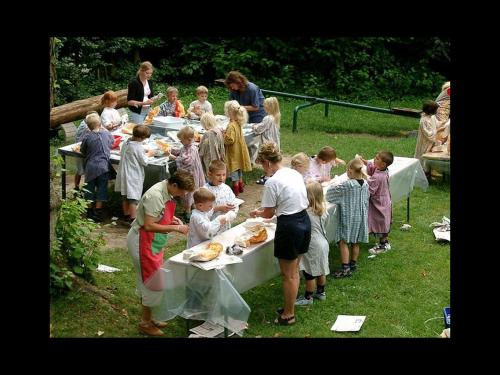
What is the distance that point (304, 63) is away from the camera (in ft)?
68.5

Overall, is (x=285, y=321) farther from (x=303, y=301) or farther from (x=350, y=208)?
(x=350, y=208)

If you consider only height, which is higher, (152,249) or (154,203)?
(154,203)

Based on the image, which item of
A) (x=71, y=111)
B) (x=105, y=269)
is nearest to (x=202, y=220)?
(x=105, y=269)

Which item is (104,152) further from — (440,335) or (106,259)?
(440,335)

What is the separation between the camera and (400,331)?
7.74 metres

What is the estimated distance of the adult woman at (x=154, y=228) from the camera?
7066mm

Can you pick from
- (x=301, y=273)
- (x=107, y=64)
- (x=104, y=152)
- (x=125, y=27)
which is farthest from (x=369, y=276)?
(x=107, y=64)

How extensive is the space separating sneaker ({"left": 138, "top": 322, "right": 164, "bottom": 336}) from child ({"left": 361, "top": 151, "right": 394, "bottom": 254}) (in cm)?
300

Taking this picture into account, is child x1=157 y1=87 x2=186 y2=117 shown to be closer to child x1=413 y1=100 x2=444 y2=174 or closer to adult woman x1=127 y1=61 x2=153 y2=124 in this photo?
adult woman x1=127 y1=61 x2=153 y2=124

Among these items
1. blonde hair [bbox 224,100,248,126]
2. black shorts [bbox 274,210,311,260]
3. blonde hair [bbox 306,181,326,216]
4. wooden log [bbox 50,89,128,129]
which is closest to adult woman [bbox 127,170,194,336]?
black shorts [bbox 274,210,311,260]

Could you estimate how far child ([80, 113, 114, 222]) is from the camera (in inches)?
409

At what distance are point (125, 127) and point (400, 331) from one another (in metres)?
5.59

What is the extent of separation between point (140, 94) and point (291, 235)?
5.95m

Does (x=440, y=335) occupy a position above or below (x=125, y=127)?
below
